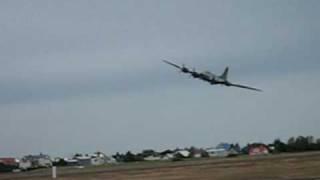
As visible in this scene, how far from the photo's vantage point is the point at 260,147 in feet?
381

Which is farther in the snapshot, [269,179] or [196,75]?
[196,75]

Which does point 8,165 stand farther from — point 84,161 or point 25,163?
point 84,161

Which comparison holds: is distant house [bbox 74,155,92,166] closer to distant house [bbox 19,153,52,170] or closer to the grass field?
distant house [bbox 19,153,52,170]

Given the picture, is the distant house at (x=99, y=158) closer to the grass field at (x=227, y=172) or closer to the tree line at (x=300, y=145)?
the tree line at (x=300, y=145)

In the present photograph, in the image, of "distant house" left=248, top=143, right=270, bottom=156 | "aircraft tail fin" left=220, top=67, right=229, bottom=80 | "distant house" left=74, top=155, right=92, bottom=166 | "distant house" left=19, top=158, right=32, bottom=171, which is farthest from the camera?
"distant house" left=248, top=143, right=270, bottom=156

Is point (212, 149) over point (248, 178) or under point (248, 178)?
over

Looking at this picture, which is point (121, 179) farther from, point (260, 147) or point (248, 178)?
point (260, 147)

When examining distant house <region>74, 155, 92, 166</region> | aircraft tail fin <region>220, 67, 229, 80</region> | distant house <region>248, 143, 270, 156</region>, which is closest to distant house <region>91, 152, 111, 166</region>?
distant house <region>74, 155, 92, 166</region>

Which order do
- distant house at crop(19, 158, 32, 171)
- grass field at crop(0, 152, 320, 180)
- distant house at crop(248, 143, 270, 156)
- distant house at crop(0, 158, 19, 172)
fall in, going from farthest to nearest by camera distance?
1. distant house at crop(248, 143, 270, 156)
2. distant house at crop(19, 158, 32, 171)
3. distant house at crop(0, 158, 19, 172)
4. grass field at crop(0, 152, 320, 180)

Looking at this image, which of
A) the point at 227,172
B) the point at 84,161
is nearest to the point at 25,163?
the point at 84,161

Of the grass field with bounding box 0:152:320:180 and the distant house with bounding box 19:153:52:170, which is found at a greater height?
the distant house with bounding box 19:153:52:170

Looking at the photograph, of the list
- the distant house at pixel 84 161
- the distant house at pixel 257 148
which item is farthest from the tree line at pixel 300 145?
the distant house at pixel 84 161

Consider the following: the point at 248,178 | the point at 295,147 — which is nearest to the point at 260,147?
the point at 295,147

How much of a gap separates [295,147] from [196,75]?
138 ft
